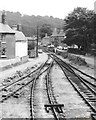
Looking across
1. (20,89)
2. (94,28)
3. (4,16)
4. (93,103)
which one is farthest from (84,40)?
(93,103)

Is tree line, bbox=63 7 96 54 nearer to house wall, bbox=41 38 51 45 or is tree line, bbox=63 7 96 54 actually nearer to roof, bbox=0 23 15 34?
roof, bbox=0 23 15 34

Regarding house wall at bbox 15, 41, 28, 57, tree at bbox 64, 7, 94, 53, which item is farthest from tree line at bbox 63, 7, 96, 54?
house wall at bbox 15, 41, 28, 57

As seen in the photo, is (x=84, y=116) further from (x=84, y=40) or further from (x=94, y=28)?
(x=84, y=40)

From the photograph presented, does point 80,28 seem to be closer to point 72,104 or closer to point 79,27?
point 79,27

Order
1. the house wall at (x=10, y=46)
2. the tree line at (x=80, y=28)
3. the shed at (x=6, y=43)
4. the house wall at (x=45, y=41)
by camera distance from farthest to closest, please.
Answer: the house wall at (x=45, y=41), the tree line at (x=80, y=28), the house wall at (x=10, y=46), the shed at (x=6, y=43)

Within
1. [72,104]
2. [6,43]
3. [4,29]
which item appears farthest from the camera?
[4,29]

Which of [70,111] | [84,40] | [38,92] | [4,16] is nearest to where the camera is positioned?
[70,111]

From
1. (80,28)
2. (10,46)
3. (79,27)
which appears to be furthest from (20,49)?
(79,27)

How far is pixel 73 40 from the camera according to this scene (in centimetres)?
6562

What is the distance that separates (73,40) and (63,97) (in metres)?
50.0

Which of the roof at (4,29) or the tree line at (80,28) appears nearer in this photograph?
the roof at (4,29)

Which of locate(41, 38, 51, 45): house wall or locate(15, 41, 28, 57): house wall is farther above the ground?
locate(41, 38, 51, 45): house wall

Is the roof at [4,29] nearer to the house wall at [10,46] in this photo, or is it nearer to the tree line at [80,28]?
the house wall at [10,46]

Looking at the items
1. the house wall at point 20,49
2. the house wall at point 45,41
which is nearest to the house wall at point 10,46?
the house wall at point 20,49
